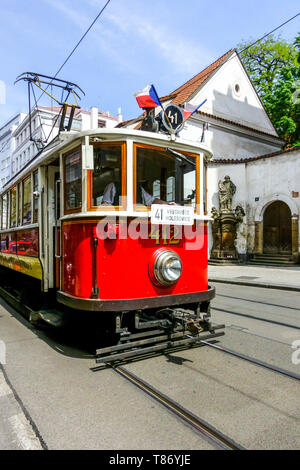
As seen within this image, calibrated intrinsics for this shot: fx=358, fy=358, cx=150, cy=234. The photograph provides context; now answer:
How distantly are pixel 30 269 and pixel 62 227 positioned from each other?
1.56 meters

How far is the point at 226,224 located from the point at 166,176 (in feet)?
47.6

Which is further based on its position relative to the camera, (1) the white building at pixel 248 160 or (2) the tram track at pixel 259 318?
(1) the white building at pixel 248 160

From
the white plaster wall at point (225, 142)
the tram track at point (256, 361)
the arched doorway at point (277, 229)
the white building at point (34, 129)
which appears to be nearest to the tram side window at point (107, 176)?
the tram track at point (256, 361)

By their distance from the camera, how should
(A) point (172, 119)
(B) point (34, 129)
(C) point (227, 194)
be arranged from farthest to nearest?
(B) point (34, 129), (C) point (227, 194), (A) point (172, 119)

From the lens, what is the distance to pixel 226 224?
1873 cm

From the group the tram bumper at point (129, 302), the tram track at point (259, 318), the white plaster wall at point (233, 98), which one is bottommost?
the tram track at point (259, 318)

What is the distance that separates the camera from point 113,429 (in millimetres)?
2756

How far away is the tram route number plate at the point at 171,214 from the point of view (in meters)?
4.28

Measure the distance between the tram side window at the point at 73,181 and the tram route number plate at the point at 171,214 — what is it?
932 mm

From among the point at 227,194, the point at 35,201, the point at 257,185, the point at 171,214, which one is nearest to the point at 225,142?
the point at 227,194

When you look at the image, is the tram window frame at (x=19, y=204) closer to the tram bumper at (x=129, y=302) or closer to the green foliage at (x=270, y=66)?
the tram bumper at (x=129, y=302)

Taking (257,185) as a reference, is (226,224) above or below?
below

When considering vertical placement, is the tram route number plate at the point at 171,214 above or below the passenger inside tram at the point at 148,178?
below

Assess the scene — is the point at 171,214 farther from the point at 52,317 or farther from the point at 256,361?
the point at 52,317
